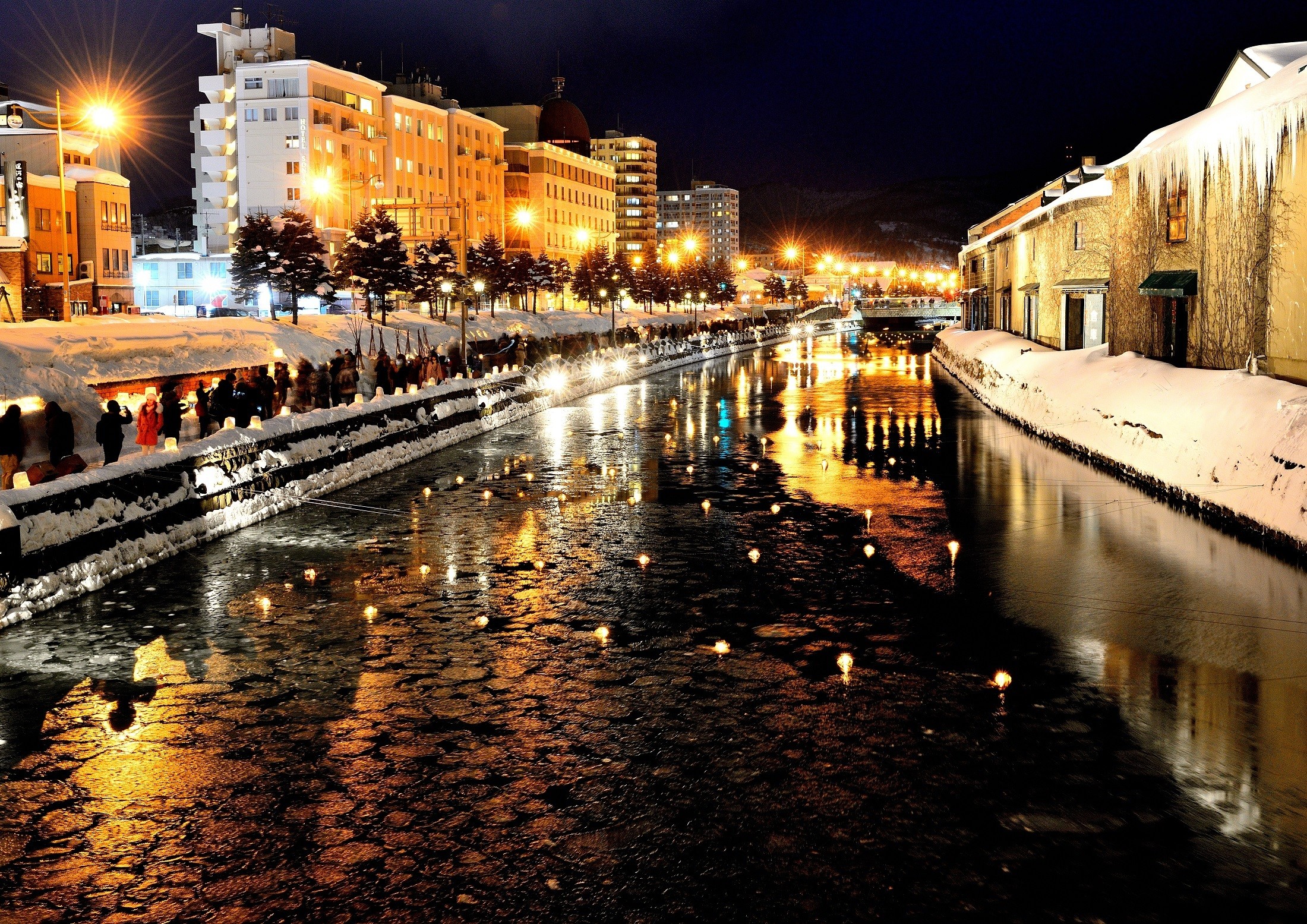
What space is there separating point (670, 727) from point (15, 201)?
5219 centimetres

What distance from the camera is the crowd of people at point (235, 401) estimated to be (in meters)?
15.8

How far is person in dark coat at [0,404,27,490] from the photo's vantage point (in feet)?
50.8

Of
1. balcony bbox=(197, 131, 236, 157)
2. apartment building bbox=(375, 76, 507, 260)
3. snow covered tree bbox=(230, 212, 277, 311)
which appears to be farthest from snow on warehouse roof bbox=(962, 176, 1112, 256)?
balcony bbox=(197, 131, 236, 157)

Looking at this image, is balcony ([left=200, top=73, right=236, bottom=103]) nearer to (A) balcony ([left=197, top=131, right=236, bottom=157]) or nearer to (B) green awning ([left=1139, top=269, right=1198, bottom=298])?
(A) balcony ([left=197, top=131, right=236, bottom=157])

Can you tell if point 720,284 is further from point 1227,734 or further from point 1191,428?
point 1227,734

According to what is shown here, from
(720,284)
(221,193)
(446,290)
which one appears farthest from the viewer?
(720,284)

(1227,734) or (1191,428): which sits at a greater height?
(1191,428)

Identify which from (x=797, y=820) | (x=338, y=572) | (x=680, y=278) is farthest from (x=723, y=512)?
(x=680, y=278)

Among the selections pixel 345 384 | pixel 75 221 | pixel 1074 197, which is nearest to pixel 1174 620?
pixel 345 384

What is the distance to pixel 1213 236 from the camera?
23.2 metres

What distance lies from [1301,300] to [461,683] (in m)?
15.7

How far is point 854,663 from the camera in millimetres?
8727

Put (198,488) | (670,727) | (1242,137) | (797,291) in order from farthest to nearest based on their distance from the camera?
(797,291) → (1242,137) → (198,488) → (670,727)

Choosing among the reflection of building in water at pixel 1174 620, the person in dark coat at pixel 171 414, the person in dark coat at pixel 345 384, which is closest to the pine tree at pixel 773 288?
the person in dark coat at pixel 345 384
